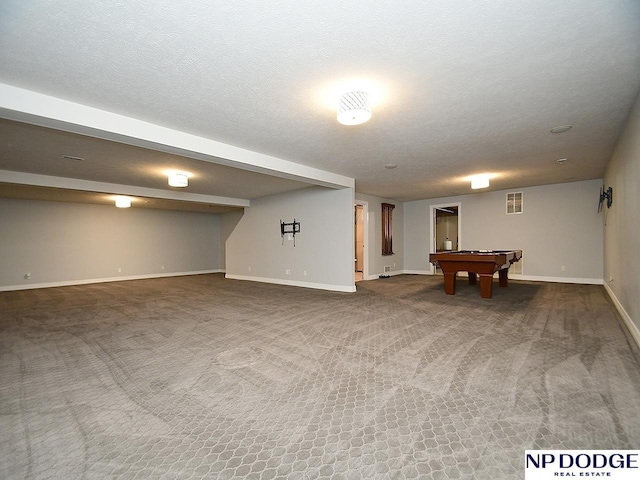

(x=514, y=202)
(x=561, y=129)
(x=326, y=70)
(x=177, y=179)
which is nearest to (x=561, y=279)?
(x=514, y=202)

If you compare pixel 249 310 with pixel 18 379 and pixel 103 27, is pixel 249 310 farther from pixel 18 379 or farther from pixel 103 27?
pixel 103 27

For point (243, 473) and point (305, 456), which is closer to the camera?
point (243, 473)

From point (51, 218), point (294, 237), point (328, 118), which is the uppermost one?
point (328, 118)

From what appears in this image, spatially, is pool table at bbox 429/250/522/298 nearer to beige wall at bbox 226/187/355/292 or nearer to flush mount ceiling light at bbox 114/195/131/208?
beige wall at bbox 226/187/355/292

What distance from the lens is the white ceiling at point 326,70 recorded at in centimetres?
176

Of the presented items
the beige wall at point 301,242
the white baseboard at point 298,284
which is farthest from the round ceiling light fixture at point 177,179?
the white baseboard at point 298,284

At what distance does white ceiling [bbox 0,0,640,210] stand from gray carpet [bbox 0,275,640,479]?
90.5 inches

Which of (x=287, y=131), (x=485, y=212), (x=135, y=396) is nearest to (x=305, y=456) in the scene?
(x=135, y=396)

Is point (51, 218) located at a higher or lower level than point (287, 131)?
lower

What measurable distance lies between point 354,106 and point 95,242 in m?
9.17

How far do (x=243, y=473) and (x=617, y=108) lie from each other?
4470mm

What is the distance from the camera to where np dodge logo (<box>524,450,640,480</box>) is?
1.40 m

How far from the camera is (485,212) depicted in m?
8.25

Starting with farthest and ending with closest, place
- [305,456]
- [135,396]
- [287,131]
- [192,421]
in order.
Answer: [287,131] < [135,396] < [192,421] < [305,456]
